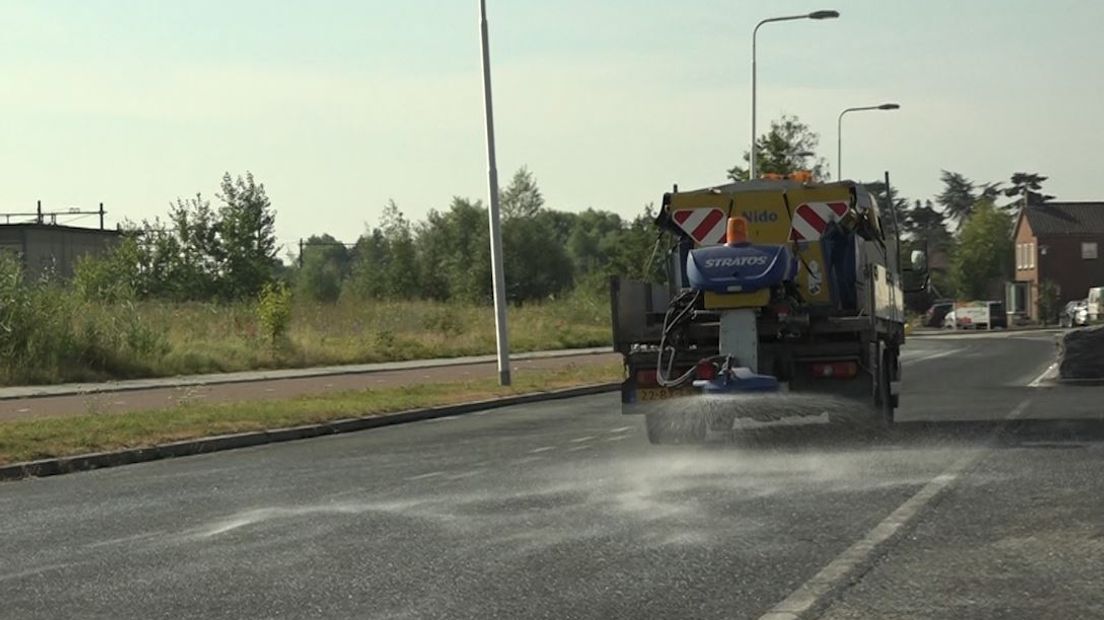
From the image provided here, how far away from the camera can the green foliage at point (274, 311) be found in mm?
37219

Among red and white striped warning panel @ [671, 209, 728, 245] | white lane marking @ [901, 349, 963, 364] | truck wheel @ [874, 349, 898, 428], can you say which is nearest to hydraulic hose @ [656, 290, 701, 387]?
red and white striped warning panel @ [671, 209, 728, 245]

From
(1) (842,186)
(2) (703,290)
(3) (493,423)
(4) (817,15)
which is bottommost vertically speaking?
(3) (493,423)

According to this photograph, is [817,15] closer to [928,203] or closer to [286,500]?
[286,500]

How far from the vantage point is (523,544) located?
8.96 metres

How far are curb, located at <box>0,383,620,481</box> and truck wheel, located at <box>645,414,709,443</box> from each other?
5271 mm

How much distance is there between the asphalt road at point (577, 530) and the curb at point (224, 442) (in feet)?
1.89

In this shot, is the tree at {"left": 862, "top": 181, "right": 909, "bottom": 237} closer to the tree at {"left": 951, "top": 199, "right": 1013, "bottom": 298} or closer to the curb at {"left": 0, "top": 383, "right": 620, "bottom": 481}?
the curb at {"left": 0, "top": 383, "right": 620, "bottom": 481}

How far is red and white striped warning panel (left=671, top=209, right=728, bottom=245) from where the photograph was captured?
650 inches

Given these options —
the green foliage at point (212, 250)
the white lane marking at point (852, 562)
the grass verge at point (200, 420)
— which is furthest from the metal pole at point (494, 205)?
the green foliage at point (212, 250)

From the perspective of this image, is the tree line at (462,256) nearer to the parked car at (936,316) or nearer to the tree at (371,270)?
the tree at (371,270)

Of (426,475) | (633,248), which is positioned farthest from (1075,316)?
(426,475)

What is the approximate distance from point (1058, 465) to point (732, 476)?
8.84 feet


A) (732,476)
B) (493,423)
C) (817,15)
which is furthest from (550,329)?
(732,476)

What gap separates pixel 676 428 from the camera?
51.1ft
